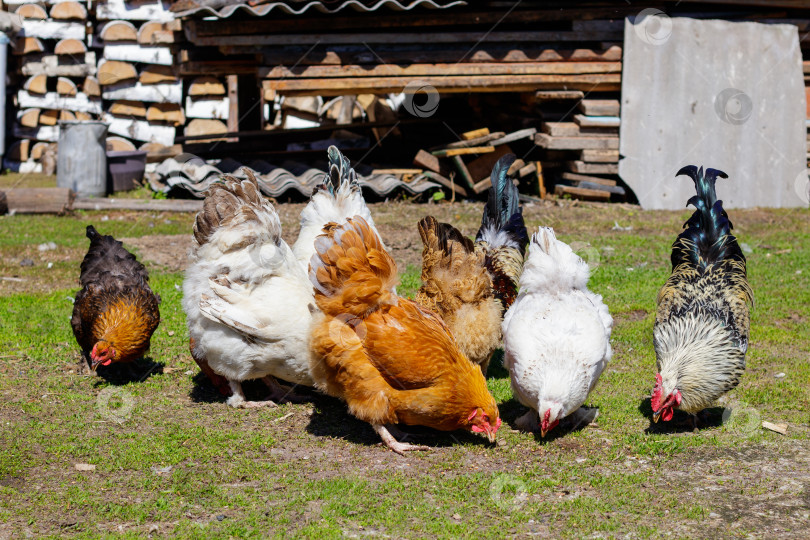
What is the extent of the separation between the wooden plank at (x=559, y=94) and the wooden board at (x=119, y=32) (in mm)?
8369

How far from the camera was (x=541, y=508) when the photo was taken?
4324 millimetres

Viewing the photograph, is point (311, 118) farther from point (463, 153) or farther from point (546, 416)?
point (546, 416)

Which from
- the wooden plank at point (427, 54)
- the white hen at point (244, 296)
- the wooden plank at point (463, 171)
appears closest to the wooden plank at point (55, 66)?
the wooden plank at point (427, 54)

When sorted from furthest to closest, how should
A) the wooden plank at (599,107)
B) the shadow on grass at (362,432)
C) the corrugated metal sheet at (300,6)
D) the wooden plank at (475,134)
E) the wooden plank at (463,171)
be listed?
the wooden plank at (475,134) < the wooden plank at (463,171) < the wooden plank at (599,107) < the corrugated metal sheet at (300,6) < the shadow on grass at (362,432)

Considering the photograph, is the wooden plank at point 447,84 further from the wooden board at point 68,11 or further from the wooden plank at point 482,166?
the wooden board at point 68,11

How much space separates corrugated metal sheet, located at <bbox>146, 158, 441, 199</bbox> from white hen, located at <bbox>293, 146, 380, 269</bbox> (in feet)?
17.7

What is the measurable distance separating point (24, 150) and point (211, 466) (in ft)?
45.8

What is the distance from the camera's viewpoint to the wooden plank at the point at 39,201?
11797 millimetres

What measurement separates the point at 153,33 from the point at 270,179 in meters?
5.35

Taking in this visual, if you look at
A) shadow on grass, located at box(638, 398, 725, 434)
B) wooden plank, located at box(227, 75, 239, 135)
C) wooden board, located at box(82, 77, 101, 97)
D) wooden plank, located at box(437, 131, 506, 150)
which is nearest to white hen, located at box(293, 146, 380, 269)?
shadow on grass, located at box(638, 398, 725, 434)

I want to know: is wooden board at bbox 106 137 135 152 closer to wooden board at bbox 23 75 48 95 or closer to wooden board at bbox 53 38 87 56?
wooden board at bbox 23 75 48 95

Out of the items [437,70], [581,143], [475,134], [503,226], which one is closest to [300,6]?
[437,70]

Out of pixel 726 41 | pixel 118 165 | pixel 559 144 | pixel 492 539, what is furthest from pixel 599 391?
pixel 118 165

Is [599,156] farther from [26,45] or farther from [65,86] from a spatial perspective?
[26,45]
